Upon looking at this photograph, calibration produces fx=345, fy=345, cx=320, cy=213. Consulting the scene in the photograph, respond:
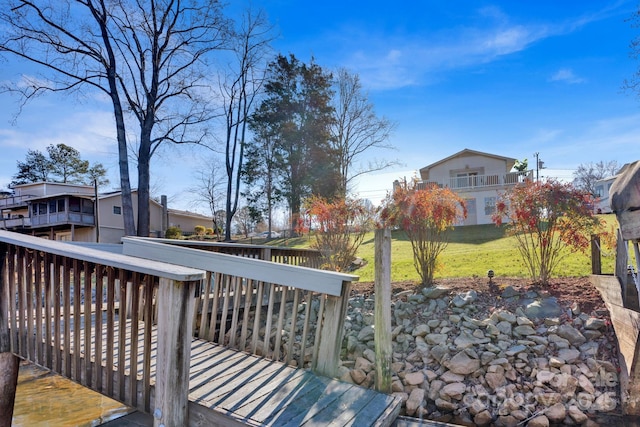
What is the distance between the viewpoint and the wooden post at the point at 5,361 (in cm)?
348

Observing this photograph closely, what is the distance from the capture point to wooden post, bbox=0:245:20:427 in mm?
3477

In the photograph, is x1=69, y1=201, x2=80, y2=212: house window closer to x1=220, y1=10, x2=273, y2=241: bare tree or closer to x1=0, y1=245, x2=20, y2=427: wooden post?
x1=220, y1=10, x2=273, y2=241: bare tree

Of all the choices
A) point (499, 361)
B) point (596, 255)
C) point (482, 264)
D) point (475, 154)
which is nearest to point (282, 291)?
point (499, 361)

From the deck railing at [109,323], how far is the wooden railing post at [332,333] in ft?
3.90

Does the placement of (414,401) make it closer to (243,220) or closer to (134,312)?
(134,312)

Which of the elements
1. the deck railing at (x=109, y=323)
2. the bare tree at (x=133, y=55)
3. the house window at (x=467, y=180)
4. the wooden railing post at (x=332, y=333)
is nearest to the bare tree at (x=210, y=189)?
the bare tree at (x=133, y=55)

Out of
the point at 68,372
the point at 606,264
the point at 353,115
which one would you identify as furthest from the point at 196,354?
the point at 353,115

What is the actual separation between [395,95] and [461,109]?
2259 mm

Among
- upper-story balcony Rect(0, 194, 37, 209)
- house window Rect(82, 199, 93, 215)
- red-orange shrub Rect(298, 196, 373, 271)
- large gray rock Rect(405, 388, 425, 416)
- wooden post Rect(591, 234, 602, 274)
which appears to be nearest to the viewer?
large gray rock Rect(405, 388, 425, 416)

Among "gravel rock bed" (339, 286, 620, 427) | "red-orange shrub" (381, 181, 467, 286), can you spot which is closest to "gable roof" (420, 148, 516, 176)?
"red-orange shrub" (381, 181, 467, 286)

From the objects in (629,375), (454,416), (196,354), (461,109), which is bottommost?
(454,416)

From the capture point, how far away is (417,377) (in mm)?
4137

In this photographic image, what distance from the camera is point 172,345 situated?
2.23 metres

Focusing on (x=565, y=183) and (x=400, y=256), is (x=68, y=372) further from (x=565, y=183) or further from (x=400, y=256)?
(x=400, y=256)
